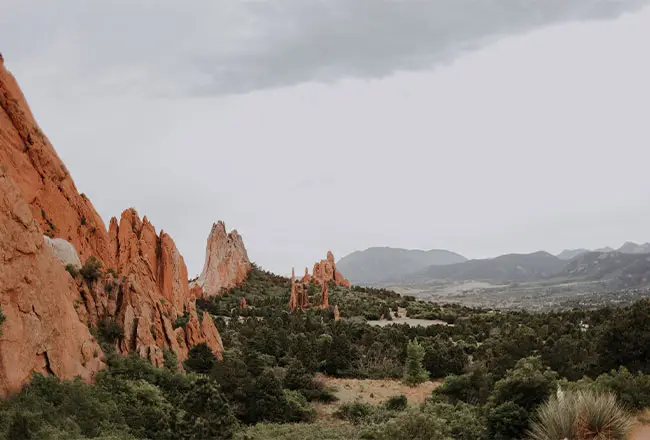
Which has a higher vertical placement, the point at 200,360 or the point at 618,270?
the point at 200,360

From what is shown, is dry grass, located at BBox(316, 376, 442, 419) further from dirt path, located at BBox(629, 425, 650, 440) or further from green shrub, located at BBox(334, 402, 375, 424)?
dirt path, located at BBox(629, 425, 650, 440)

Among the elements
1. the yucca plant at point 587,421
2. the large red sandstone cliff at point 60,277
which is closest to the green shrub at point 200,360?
the large red sandstone cliff at point 60,277

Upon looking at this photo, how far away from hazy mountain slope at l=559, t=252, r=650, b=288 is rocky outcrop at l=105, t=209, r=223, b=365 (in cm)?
12887

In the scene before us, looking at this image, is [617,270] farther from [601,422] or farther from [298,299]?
[601,422]

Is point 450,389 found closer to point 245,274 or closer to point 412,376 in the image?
point 412,376

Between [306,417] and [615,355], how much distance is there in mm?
11318

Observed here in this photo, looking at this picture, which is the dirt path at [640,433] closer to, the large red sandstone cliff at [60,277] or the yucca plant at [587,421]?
the yucca plant at [587,421]

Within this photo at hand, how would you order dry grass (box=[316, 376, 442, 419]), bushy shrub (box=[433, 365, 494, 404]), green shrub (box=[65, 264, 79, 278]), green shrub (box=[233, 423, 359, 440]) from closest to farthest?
green shrub (box=[233, 423, 359, 440])
green shrub (box=[65, 264, 79, 278])
bushy shrub (box=[433, 365, 494, 404])
dry grass (box=[316, 376, 442, 419])

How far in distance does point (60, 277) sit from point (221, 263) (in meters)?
46.6

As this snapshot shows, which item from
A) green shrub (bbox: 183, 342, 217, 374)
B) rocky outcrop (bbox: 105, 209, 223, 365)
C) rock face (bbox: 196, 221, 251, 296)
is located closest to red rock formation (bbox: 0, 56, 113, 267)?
rocky outcrop (bbox: 105, 209, 223, 365)

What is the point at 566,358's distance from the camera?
21156 millimetres

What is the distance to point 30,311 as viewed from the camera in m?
14.4

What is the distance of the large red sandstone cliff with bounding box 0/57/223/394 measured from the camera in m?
14.1

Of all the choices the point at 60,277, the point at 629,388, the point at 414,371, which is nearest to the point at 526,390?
the point at 629,388
